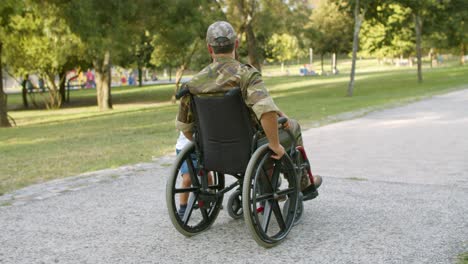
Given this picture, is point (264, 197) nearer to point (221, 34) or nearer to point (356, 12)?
point (221, 34)

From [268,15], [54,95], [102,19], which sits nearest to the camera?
[102,19]

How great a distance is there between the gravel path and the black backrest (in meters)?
0.60

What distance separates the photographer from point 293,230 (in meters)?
4.64

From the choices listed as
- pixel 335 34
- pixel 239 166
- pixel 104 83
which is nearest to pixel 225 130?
pixel 239 166

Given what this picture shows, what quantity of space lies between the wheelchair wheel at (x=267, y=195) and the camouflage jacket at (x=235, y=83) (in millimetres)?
318

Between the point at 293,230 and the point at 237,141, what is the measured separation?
3.09ft

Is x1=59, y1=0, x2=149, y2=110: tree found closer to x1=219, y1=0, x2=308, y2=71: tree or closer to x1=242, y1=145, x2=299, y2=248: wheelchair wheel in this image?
x1=219, y1=0, x2=308, y2=71: tree

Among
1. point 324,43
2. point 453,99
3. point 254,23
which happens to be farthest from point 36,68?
point 324,43

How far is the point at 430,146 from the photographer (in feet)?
29.9

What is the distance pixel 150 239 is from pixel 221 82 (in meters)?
1.30

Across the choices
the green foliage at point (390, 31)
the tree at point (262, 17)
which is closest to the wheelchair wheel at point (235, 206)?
the green foliage at point (390, 31)

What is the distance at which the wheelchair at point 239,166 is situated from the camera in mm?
4051

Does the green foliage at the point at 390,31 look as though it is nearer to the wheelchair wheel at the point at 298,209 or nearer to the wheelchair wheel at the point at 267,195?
the wheelchair wheel at the point at 298,209

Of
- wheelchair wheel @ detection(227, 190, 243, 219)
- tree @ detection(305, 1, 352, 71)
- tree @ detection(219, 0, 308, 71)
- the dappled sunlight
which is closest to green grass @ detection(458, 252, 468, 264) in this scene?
wheelchair wheel @ detection(227, 190, 243, 219)
